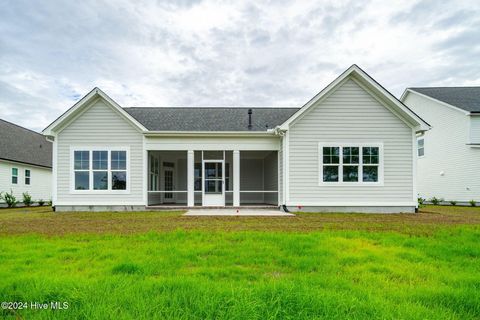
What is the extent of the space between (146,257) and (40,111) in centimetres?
3586

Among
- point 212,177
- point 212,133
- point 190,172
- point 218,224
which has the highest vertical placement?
point 212,133

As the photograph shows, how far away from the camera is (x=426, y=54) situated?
77.6 ft

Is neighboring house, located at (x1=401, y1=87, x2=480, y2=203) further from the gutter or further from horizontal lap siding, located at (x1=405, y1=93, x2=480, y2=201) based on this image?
the gutter

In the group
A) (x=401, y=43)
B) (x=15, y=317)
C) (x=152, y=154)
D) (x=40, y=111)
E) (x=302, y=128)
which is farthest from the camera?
(x=40, y=111)

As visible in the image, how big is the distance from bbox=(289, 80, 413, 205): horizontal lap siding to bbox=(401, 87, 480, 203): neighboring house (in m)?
8.62

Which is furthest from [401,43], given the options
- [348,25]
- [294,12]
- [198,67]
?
[198,67]

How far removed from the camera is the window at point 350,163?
12.6 meters

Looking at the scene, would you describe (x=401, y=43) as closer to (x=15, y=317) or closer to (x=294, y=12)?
(x=294, y=12)

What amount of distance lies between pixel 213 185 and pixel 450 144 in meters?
16.3

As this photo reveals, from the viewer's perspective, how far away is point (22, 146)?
22.2 metres

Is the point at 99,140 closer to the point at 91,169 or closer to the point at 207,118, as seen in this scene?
the point at 91,169

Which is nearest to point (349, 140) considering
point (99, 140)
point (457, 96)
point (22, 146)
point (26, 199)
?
point (99, 140)

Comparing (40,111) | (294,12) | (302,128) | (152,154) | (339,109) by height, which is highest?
(294,12)

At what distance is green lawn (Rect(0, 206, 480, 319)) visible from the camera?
267 centimetres
